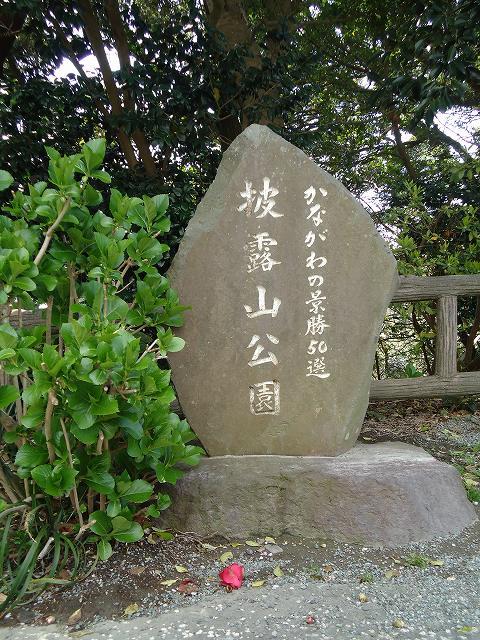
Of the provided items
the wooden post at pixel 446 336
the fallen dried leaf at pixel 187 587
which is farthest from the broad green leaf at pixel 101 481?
the wooden post at pixel 446 336

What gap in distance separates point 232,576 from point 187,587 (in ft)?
0.59

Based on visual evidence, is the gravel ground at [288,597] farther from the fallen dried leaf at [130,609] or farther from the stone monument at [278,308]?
the stone monument at [278,308]

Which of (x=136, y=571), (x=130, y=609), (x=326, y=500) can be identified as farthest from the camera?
(x=326, y=500)

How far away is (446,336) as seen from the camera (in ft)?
12.7

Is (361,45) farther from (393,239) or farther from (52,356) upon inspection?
(52,356)

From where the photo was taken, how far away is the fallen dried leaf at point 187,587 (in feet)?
6.72

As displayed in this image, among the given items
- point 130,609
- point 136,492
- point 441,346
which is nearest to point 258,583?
point 130,609

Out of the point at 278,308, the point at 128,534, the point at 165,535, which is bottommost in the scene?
the point at 165,535

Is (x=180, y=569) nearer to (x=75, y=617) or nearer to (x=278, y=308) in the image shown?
(x=75, y=617)

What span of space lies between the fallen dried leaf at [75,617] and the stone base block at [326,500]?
0.64 meters

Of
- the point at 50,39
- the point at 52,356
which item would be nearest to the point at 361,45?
the point at 50,39

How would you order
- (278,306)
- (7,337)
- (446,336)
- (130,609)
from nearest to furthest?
(7,337) < (130,609) < (278,306) < (446,336)

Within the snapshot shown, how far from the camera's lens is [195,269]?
268 cm

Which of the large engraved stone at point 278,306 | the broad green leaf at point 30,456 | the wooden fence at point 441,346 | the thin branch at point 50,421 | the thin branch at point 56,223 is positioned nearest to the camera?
the thin branch at point 50,421
